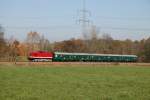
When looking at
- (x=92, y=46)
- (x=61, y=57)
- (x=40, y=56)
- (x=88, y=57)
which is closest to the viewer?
(x=61, y=57)

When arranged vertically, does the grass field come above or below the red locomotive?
below

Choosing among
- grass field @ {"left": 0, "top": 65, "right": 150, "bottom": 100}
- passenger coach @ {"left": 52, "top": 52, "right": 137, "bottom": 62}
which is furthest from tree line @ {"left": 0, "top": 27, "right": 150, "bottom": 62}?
grass field @ {"left": 0, "top": 65, "right": 150, "bottom": 100}

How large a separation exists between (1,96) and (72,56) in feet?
163

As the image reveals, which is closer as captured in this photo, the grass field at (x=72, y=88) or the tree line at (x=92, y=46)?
the grass field at (x=72, y=88)

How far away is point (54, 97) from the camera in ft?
39.0

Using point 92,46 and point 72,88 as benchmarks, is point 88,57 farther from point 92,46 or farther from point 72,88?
point 72,88

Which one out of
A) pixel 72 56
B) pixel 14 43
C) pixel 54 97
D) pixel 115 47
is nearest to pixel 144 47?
pixel 115 47

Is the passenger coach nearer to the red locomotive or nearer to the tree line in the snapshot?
the red locomotive

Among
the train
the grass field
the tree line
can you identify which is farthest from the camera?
the tree line

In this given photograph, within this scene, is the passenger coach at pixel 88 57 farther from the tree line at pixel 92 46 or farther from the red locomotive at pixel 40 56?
the tree line at pixel 92 46

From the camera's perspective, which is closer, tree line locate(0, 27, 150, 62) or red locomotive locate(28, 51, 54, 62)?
red locomotive locate(28, 51, 54, 62)

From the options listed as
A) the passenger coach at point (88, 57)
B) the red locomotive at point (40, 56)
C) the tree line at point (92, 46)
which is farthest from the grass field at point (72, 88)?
the tree line at point (92, 46)

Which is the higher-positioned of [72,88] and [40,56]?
[40,56]

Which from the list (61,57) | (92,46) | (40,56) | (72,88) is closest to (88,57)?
(61,57)
